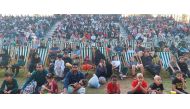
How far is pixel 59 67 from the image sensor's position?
7.65 m

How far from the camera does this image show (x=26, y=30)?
25.6 ft

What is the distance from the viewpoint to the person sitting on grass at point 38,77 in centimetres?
755

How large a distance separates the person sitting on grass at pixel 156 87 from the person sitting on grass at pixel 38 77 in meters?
1.87

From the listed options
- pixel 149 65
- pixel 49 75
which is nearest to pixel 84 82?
pixel 49 75

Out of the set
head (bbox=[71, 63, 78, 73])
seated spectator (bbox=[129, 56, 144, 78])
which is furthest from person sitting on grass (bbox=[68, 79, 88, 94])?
seated spectator (bbox=[129, 56, 144, 78])

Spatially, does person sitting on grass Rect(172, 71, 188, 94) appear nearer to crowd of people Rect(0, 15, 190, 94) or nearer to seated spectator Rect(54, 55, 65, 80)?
crowd of people Rect(0, 15, 190, 94)

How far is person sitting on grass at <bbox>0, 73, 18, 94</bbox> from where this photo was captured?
7516 mm

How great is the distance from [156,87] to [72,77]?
1.49 m

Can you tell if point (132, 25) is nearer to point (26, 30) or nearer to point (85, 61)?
point (85, 61)

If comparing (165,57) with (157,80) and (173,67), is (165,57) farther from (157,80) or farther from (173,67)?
(157,80)
